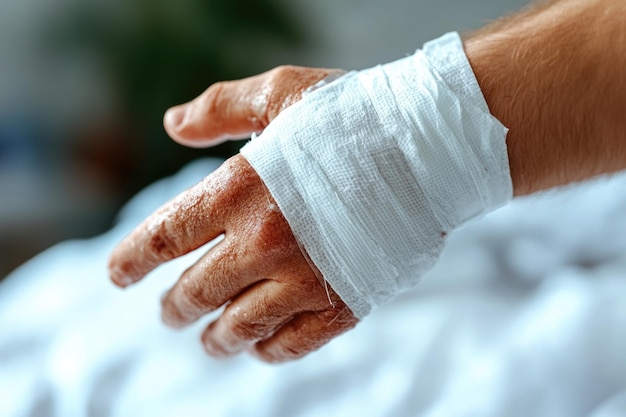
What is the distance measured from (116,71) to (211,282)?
3.43 feet

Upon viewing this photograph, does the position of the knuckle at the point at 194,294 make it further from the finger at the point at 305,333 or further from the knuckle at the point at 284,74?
the knuckle at the point at 284,74

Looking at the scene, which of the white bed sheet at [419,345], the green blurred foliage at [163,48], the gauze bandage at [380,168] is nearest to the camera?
the gauze bandage at [380,168]

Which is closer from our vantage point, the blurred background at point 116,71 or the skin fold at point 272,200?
the skin fold at point 272,200

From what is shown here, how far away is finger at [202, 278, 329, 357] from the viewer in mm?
703

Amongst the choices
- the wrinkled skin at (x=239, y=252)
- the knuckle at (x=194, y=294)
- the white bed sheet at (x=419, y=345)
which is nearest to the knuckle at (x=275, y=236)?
the wrinkled skin at (x=239, y=252)

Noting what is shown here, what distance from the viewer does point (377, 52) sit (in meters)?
1.64

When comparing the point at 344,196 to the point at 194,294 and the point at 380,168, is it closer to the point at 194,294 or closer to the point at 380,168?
the point at 380,168

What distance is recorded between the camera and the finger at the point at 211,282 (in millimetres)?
714

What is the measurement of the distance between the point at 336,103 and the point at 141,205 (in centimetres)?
62

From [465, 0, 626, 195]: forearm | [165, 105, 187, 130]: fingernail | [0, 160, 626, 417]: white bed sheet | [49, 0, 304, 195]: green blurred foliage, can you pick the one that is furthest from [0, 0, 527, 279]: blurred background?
[465, 0, 626, 195]: forearm

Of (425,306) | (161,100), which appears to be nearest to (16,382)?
(425,306)

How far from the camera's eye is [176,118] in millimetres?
834

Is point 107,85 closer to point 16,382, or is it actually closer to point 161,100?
point 161,100

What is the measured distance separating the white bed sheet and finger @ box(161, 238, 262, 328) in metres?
0.12
